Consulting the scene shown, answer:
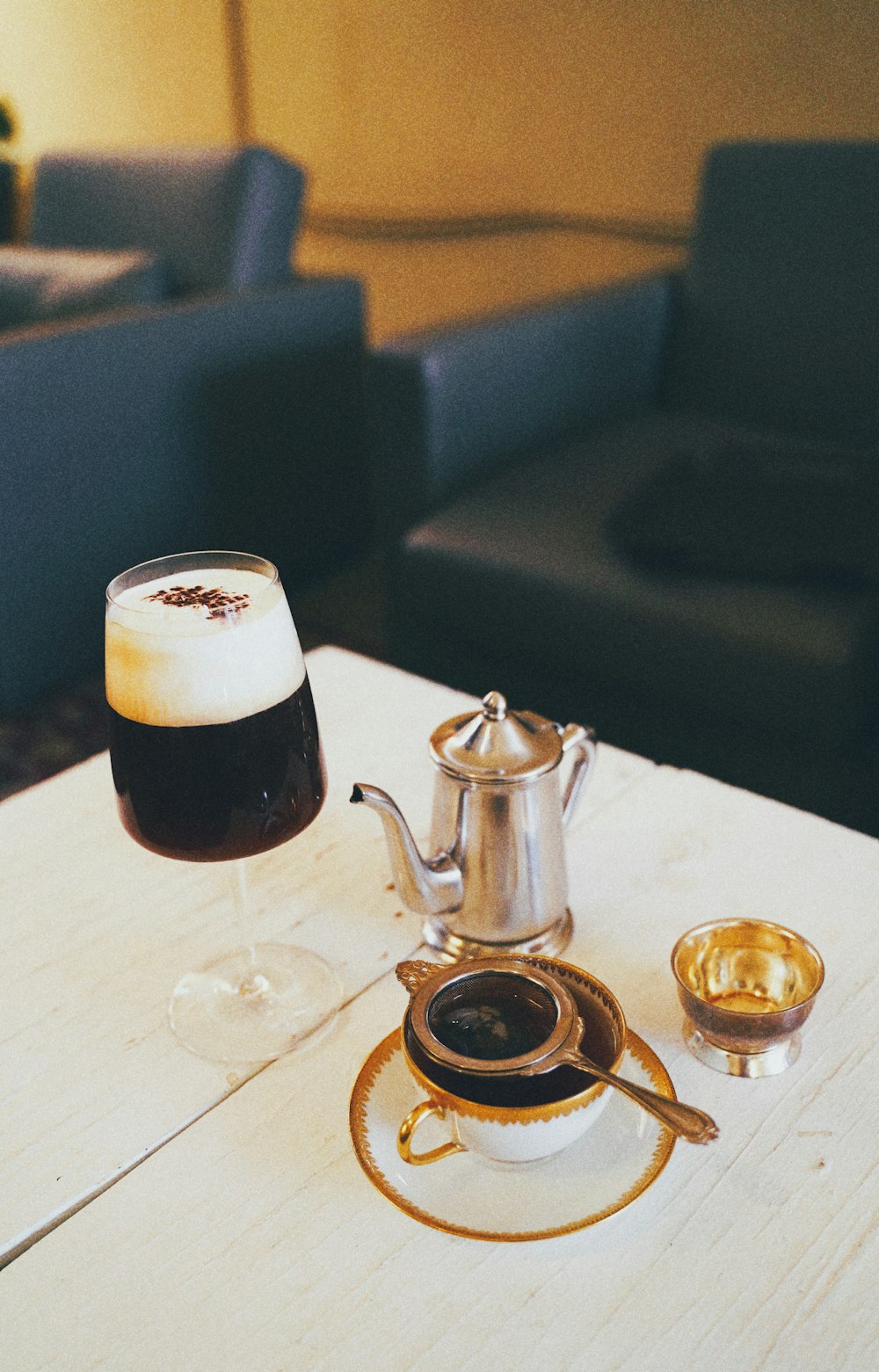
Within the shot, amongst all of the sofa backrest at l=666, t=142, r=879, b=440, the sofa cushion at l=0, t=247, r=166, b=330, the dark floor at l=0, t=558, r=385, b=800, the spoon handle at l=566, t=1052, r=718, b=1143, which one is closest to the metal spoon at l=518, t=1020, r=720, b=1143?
the spoon handle at l=566, t=1052, r=718, b=1143

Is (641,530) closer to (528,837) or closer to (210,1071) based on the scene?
(528,837)

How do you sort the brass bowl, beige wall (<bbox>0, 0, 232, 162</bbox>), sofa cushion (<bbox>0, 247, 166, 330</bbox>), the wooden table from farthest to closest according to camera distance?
1. beige wall (<bbox>0, 0, 232, 162</bbox>)
2. sofa cushion (<bbox>0, 247, 166, 330</bbox>)
3. the brass bowl
4. the wooden table

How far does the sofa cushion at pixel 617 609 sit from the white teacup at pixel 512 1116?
0.83 m

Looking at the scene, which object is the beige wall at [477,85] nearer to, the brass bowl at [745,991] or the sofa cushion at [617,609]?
the sofa cushion at [617,609]

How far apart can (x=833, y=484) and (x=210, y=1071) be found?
3.80 ft

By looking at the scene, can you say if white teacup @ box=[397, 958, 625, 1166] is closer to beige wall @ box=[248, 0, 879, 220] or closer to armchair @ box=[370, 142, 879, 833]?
armchair @ box=[370, 142, 879, 833]

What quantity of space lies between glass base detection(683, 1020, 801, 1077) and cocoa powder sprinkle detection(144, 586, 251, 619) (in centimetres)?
33

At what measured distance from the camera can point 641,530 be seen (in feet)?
4.57

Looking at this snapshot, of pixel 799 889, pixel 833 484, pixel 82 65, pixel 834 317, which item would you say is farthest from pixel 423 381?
pixel 82 65

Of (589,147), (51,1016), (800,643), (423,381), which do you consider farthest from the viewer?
(589,147)

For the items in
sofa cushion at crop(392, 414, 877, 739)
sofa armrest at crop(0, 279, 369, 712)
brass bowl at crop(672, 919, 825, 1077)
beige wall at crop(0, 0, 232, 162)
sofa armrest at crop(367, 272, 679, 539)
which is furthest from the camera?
beige wall at crop(0, 0, 232, 162)

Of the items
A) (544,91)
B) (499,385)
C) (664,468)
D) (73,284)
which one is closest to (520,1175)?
(664,468)

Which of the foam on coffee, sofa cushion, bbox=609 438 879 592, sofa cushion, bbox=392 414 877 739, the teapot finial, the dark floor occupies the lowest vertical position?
the dark floor

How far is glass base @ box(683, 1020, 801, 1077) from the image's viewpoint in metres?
0.56
